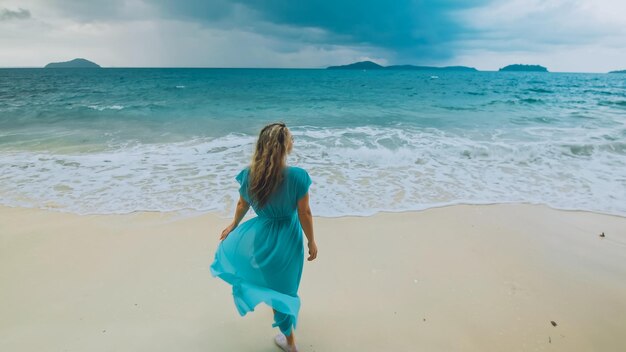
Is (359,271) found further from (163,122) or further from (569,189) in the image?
(163,122)

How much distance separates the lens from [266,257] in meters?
2.30

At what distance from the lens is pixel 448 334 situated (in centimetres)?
285

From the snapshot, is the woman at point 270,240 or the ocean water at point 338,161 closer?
the woman at point 270,240

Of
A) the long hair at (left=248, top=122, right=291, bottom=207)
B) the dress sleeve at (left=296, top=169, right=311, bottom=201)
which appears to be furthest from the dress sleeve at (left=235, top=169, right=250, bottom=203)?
the dress sleeve at (left=296, top=169, right=311, bottom=201)

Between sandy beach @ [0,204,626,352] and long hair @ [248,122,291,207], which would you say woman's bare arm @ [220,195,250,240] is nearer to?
long hair @ [248,122,291,207]

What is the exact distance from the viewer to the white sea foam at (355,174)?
5.78 metres

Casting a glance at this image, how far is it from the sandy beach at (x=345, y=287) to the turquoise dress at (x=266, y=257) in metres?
0.70

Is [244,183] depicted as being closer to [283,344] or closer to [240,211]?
[240,211]

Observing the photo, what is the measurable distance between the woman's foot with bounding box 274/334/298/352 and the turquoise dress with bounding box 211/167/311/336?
1.21ft

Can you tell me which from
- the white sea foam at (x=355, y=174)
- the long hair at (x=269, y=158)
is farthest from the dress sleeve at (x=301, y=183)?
the white sea foam at (x=355, y=174)

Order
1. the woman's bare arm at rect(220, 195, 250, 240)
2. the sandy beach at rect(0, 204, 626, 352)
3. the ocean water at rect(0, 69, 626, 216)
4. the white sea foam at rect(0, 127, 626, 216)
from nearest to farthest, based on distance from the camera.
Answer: the woman's bare arm at rect(220, 195, 250, 240), the sandy beach at rect(0, 204, 626, 352), the white sea foam at rect(0, 127, 626, 216), the ocean water at rect(0, 69, 626, 216)

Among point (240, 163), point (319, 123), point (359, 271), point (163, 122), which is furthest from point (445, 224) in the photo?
point (163, 122)

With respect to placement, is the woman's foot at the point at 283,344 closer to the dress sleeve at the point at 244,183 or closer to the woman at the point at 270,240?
the woman at the point at 270,240

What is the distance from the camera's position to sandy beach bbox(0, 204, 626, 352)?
280 centimetres
